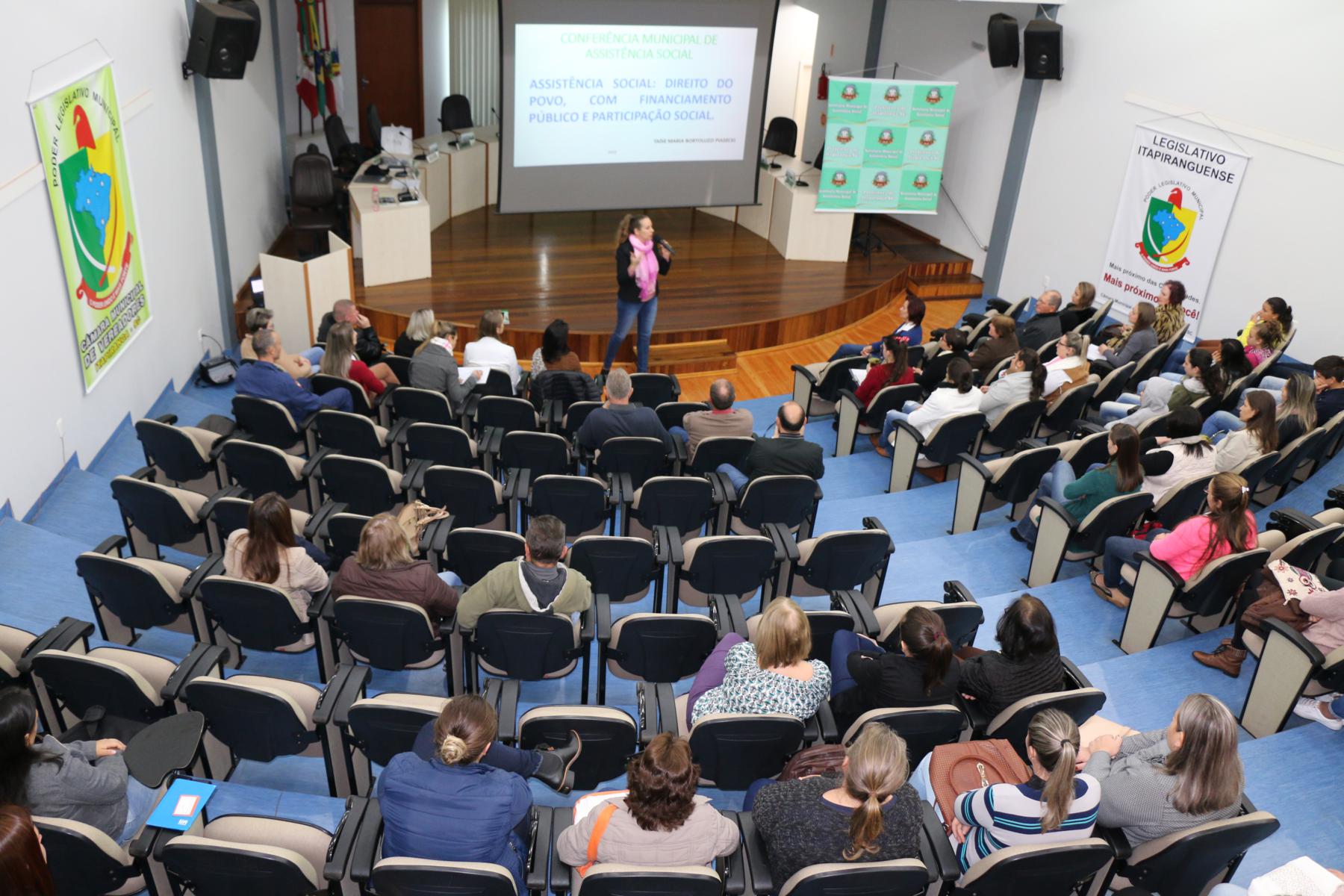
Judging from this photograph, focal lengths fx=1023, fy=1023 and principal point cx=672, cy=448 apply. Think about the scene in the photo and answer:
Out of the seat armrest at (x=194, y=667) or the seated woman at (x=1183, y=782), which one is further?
the seat armrest at (x=194, y=667)

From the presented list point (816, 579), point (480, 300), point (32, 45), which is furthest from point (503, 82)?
point (816, 579)

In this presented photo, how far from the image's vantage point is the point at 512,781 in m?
2.91

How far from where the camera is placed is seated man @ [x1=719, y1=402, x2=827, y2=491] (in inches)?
214

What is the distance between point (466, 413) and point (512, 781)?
3.83 m

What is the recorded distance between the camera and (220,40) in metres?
7.40

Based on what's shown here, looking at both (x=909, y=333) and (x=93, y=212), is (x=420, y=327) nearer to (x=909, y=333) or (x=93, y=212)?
(x=93, y=212)

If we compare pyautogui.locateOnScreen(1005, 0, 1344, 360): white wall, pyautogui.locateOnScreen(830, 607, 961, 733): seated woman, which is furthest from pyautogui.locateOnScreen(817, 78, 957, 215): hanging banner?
pyautogui.locateOnScreen(830, 607, 961, 733): seated woman

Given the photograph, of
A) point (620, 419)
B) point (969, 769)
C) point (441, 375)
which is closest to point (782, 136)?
point (441, 375)

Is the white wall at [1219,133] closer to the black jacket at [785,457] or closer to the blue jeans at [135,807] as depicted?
the black jacket at [785,457]

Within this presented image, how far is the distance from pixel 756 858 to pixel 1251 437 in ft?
13.1

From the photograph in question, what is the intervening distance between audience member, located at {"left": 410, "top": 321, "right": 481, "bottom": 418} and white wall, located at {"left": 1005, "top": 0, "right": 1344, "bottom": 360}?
252 inches

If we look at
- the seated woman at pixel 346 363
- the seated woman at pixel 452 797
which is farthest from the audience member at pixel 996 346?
the seated woman at pixel 452 797

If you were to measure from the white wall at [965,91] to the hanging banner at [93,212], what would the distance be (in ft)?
28.0

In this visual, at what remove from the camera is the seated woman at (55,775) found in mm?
2759
